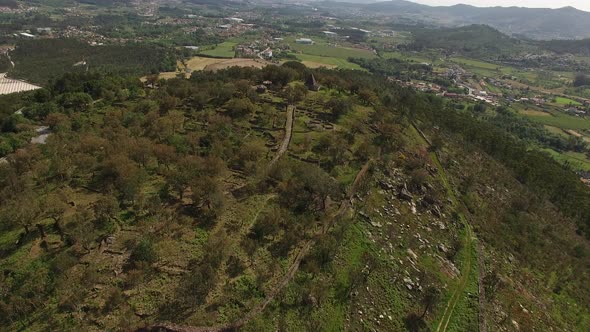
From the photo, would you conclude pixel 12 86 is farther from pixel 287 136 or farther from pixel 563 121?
pixel 563 121

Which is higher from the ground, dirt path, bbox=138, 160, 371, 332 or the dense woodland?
dirt path, bbox=138, 160, 371, 332

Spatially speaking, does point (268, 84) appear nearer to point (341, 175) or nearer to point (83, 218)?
point (341, 175)

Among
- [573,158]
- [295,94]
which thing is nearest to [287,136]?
[295,94]

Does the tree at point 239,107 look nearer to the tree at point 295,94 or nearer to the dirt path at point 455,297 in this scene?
the tree at point 295,94

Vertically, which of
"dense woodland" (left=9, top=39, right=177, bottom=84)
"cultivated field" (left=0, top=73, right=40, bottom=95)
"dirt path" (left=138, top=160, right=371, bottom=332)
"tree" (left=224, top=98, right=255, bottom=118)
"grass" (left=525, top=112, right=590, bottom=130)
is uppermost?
"tree" (left=224, top=98, right=255, bottom=118)

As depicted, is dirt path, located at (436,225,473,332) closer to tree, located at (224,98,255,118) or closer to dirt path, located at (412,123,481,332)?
dirt path, located at (412,123,481,332)

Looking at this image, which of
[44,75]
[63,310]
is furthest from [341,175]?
[44,75]

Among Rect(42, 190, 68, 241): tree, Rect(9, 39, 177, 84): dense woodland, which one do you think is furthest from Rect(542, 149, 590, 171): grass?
Rect(9, 39, 177, 84): dense woodland
